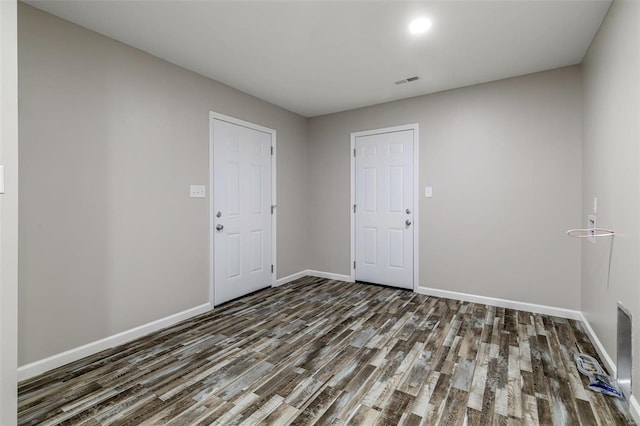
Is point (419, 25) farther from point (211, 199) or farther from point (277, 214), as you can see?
point (277, 214)

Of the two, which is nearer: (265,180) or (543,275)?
(543,275)

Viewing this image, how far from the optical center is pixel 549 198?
3.13m

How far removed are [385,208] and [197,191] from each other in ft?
7.86

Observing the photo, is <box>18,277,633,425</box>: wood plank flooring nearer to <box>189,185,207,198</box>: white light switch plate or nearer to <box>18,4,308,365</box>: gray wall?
<box>18,4,308,365</box>: gray wall

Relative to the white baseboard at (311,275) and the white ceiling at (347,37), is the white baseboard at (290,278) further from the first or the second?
the white ceiling at (347,37)

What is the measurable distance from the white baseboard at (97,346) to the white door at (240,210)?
0.49 meters

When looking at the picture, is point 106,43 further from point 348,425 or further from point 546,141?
point 546,141

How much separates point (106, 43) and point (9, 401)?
2512 mm

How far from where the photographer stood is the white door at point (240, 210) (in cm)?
342

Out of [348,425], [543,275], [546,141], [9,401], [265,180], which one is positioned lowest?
[348,425]

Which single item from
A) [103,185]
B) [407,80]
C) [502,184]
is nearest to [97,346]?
A: [103,185]

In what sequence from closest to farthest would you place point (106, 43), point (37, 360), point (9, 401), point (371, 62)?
point (9, 401) < point (37, 360) < point (106, 43) < point (371, 62)

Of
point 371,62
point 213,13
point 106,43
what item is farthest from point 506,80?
point 106,43

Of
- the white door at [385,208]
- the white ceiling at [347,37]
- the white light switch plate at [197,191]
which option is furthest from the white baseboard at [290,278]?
the white ceiling at [347,37]
